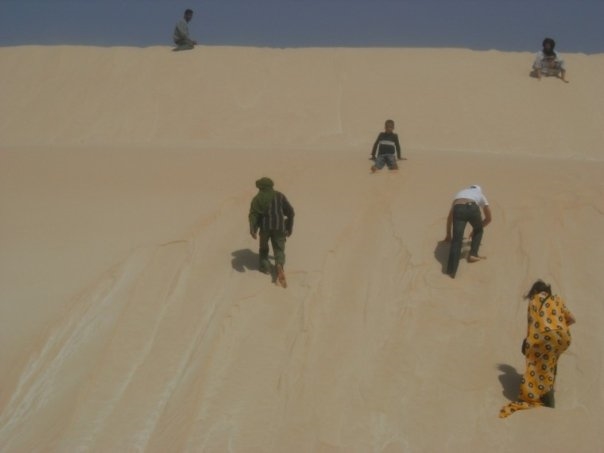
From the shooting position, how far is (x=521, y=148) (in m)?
13.8

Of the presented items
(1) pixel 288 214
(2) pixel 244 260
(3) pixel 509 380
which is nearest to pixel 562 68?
(2) pixel 244 260

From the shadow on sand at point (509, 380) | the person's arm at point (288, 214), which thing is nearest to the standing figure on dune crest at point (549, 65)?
the person's arm at point (288, 214)

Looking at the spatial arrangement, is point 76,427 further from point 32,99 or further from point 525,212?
point 32,99

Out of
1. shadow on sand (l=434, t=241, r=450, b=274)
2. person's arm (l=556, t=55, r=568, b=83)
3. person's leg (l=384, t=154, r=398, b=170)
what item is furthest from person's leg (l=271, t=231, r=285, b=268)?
person's arm (l=556, t=55, r=568, b=83)

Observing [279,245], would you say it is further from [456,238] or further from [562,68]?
[562,68]

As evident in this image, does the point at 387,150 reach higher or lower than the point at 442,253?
higher

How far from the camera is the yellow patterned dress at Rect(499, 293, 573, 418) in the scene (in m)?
5.62

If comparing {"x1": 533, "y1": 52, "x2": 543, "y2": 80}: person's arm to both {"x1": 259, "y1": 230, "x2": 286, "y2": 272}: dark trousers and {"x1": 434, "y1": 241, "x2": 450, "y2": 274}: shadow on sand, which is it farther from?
{"x1": 259, "y1": 230, "x2": 286, "y2": 272}: dark trousers

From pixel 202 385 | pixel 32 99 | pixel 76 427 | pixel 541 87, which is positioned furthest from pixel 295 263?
pixel 32 99

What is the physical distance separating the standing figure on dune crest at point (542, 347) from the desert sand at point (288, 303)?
14cm

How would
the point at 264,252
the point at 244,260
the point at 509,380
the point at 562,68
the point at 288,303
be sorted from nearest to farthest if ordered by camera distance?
1. the point at 509,380
2. the point at 288,303
3. the point at 264,252
4. the point at 244,260
5. the point at 562,68

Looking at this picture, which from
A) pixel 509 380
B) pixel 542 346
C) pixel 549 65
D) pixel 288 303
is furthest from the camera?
pixel 549 65

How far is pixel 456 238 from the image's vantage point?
730 centimetres

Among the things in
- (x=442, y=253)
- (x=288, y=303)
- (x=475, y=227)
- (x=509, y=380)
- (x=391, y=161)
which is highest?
(x=391, y=161)
